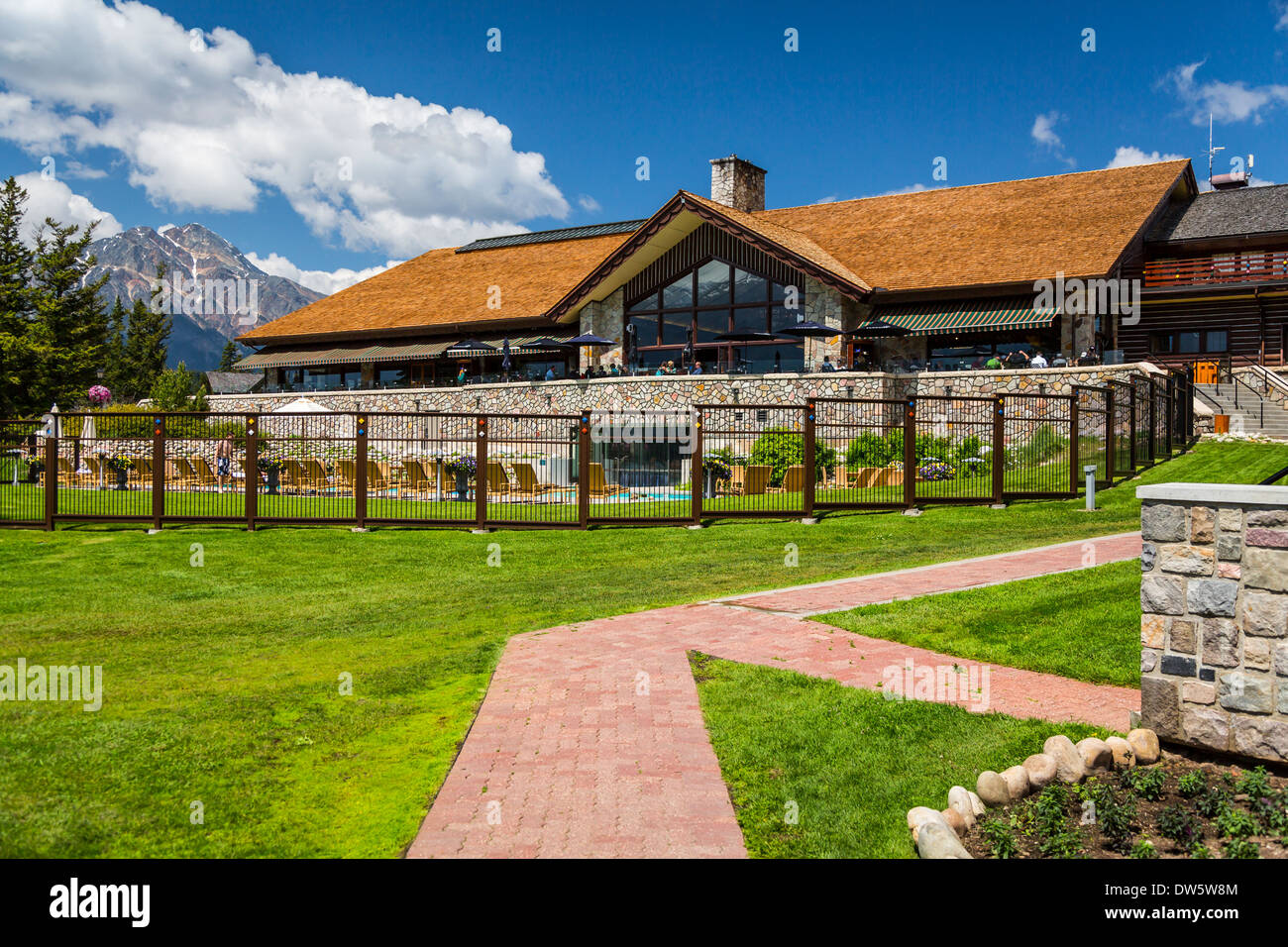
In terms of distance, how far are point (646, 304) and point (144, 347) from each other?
58.7 m

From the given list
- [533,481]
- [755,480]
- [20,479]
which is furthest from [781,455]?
[20,479]

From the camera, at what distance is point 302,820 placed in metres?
4.65

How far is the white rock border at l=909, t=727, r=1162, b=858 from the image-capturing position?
432 cm

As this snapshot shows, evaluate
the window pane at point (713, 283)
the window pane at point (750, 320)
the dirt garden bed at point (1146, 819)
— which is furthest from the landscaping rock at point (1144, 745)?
the window pane at point (713, 283)

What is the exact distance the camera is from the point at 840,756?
17.9 ft

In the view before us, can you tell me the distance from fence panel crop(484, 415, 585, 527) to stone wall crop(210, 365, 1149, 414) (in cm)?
689

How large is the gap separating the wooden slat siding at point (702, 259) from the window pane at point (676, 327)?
1.29m

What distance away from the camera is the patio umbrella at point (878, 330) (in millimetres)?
29188

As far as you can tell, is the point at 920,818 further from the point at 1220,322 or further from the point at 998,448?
the point at 1220,322

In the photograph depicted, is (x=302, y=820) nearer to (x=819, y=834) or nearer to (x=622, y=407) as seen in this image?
(x=819, y=834)

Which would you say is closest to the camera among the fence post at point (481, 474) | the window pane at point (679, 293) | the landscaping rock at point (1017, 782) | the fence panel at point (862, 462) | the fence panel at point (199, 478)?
the landscaping rock at point (1017, 782)

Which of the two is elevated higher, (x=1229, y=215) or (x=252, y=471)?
→ (x=1229, y=215)

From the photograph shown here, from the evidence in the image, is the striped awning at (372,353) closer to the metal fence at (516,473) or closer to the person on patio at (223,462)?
the person on patio at (223,462)

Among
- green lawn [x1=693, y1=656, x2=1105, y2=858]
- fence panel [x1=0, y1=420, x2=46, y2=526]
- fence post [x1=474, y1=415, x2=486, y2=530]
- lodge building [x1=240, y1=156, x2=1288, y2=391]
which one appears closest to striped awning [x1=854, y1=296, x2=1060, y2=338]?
lodge building [x1=240, y1=156, x2=1288, y2=391]
